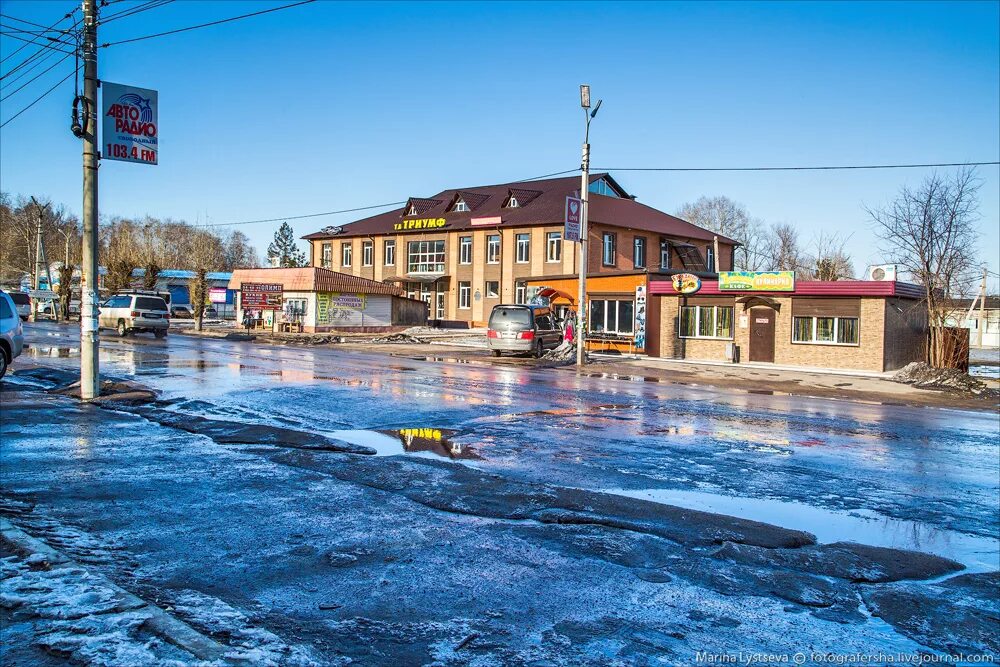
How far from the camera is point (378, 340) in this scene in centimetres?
4162

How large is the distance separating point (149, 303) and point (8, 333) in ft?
72.4

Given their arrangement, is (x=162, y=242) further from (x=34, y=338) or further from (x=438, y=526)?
(x=438, y=526)

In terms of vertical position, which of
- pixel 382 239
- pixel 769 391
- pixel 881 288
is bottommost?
pixel 769 391

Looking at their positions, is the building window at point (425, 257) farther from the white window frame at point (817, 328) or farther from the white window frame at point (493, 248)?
the white window frame at point (817, 328)

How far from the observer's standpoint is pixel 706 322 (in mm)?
31812

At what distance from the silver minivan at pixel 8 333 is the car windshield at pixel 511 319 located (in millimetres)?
16967

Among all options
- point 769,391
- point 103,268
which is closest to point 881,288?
point 769,391

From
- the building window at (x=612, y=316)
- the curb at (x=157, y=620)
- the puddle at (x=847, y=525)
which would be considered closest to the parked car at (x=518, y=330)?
the building window at (x=612, y=316)

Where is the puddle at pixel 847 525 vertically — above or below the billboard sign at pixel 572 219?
below

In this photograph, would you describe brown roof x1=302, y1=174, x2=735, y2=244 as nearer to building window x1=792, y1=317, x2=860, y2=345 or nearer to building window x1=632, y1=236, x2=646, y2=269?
building window x1=632, y1=236, x2=646, y2=269

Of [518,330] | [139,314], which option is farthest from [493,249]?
[518,330]

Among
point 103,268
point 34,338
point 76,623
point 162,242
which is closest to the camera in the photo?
point 76,623

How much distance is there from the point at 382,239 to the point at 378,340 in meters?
23.3

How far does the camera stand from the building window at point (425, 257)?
59.1 meters
